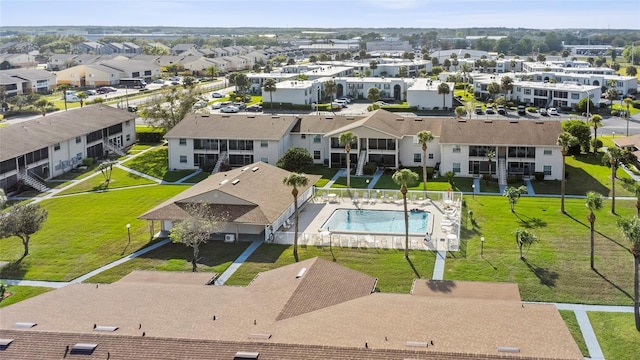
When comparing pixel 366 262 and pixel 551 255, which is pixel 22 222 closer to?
pixel 366 262

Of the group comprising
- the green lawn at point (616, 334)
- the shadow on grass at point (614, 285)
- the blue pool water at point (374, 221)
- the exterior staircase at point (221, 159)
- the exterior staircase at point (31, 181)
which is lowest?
the green lawn at point (616, 334)

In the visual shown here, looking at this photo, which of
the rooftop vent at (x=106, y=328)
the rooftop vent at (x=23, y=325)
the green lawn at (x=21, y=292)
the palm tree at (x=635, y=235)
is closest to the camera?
the rooftop vent at (x=106, y=328)

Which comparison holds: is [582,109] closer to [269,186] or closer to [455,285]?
[269,186]

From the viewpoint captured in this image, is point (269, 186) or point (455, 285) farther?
point (269, 186)

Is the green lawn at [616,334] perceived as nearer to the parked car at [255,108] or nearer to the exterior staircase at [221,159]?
the exterior staircase at [221,159]

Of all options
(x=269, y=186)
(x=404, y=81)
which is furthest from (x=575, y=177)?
(x=404, y=81)

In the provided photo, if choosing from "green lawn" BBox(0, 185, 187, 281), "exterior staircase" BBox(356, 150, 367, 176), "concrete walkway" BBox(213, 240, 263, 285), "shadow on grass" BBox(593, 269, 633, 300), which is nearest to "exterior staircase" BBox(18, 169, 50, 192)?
"green lawn" BBox(0, 185, 187, 281)

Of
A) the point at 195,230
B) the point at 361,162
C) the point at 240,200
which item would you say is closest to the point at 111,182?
the point at 240,200

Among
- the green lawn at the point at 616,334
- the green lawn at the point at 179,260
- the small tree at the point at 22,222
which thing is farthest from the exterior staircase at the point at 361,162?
the green lawn at the point at 616,334
